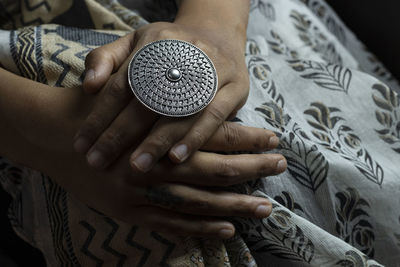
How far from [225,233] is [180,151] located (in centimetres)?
12

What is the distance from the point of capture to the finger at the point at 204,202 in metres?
0.53

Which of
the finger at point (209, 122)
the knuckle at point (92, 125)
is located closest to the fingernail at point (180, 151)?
→ the finger at point (209, 122)

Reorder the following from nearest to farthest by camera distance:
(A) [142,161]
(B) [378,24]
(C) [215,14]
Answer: (A) [142,161] → (C) [215,14] → (B) [378,24]

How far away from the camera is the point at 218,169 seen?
0.54 metres

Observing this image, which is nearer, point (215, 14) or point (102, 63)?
point (102, 63)

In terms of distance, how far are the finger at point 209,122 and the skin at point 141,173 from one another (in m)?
0.02

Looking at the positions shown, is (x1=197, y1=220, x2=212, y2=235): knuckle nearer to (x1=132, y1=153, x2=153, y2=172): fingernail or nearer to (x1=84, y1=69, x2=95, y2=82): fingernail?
(x1=132, y1=153, x2=153, y2=172): fingernail

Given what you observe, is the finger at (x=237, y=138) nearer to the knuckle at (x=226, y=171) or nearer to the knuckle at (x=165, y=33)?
the knuckle at (x=226, y=171)

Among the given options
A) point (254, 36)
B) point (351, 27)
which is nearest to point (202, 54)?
point (254, 36)

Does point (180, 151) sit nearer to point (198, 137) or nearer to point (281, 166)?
point (198, 137)

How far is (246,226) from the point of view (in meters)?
0.58

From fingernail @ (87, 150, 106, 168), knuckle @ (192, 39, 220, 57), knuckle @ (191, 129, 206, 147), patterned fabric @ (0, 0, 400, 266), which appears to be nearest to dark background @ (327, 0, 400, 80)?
patterned fabric @ (0, 0, 400, 266)

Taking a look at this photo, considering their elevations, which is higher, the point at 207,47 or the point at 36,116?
the point at 207,47

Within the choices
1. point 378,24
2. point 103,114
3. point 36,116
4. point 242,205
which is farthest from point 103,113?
point 378,24
